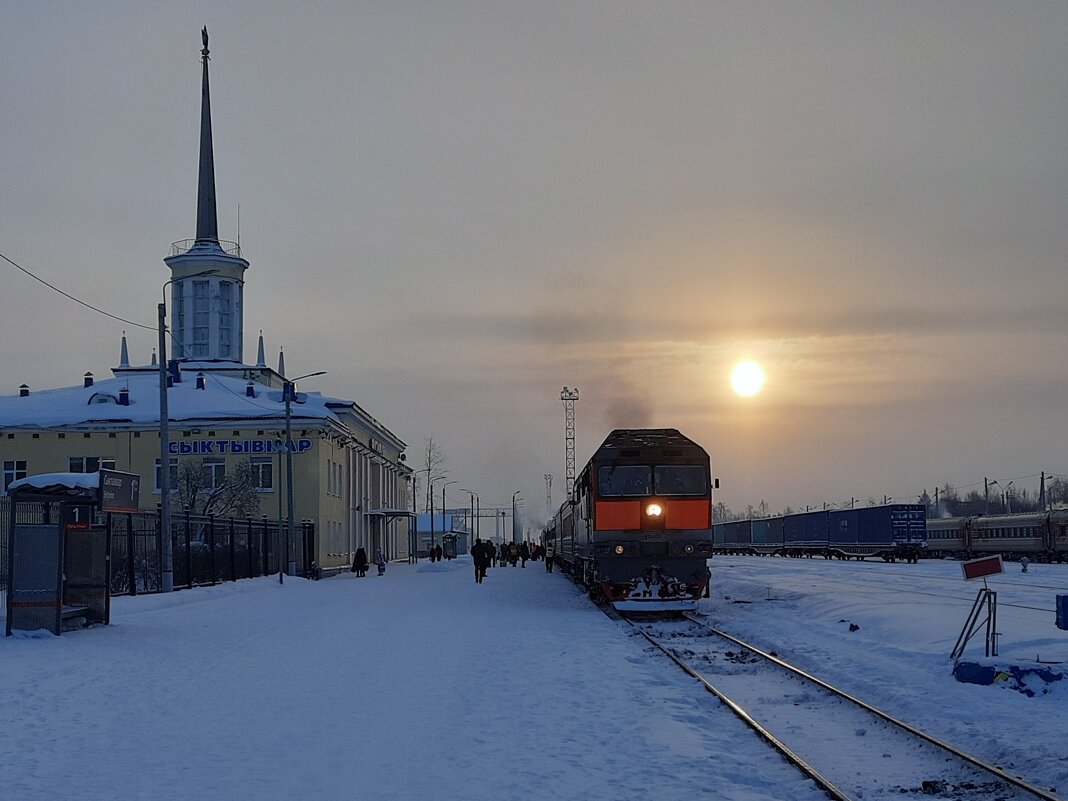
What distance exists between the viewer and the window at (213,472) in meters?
59.7

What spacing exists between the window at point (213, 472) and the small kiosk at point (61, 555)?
39.0m

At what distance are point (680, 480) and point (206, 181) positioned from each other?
62.2 meters

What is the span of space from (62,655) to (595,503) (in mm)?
12062

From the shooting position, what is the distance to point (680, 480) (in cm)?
2608

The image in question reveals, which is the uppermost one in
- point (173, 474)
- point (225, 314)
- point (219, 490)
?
point (225, 314)

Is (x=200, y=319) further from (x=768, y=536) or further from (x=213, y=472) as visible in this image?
(x=768, y=536)

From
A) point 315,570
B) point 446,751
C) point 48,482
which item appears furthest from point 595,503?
point 315,570

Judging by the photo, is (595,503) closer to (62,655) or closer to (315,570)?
(62,655)

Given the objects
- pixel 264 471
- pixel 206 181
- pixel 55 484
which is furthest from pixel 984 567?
pixel 206 181

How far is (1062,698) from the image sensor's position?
41.8ft

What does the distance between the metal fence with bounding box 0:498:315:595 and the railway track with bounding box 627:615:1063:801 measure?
1837 centimetres

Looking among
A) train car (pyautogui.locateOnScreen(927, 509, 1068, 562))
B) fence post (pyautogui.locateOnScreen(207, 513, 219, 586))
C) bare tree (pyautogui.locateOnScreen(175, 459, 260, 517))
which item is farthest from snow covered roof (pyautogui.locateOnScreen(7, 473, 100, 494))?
train car (pyautogui.locateOnScreen(927, 509, 1068, 562))

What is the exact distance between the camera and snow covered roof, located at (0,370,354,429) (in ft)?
199

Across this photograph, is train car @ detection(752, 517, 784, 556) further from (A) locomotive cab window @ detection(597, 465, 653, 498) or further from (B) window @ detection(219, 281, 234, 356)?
(A) locomotive cab window @ detection(597, 465, 653, 498)
